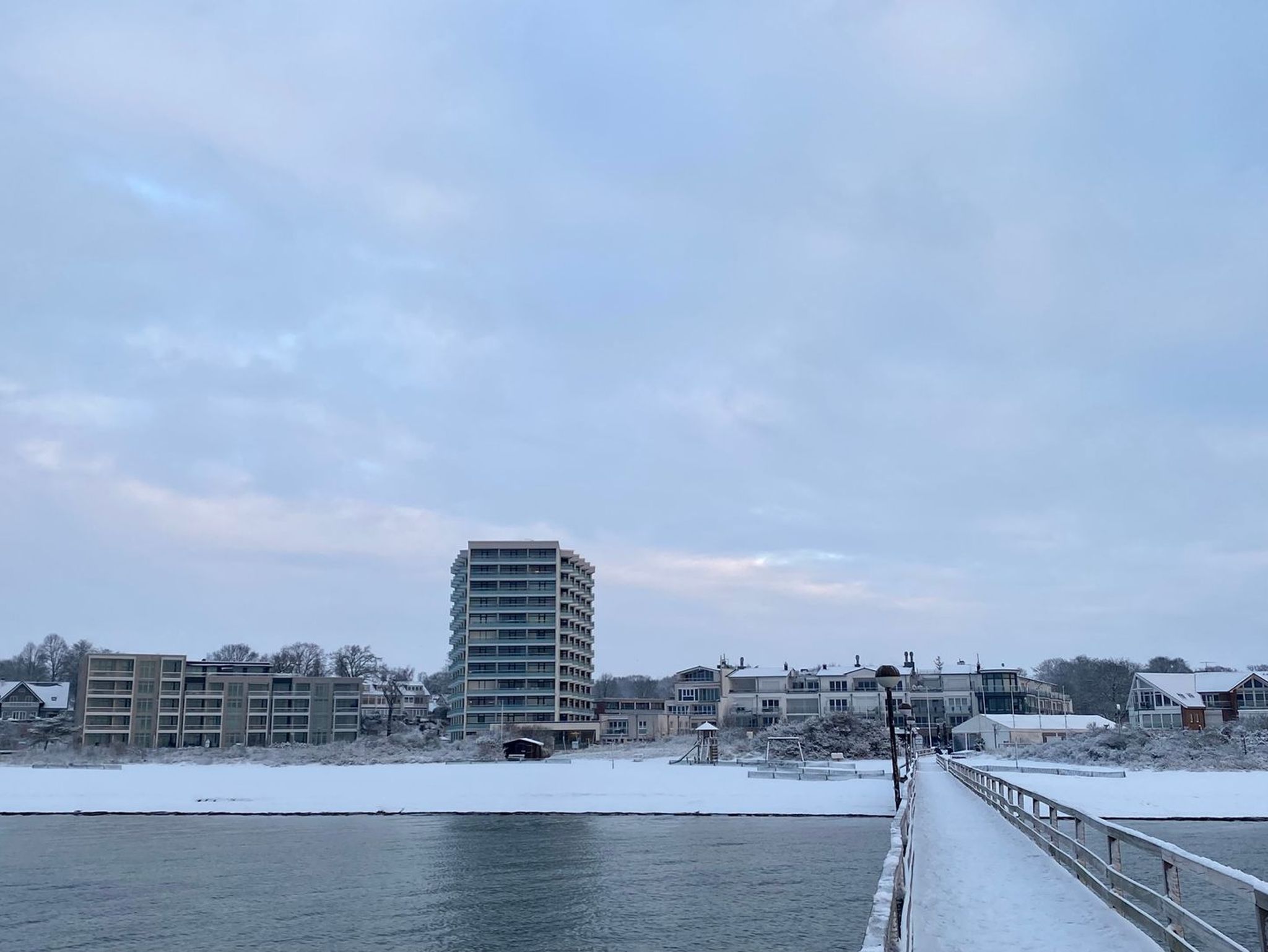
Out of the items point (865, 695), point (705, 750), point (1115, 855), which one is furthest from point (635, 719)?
point (1115, 855)

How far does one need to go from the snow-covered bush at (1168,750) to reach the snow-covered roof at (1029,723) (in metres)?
25.1

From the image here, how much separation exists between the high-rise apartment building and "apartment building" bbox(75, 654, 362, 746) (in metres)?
19.4

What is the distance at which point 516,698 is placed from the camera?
150 metres

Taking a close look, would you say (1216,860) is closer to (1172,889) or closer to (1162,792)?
(1172,889)

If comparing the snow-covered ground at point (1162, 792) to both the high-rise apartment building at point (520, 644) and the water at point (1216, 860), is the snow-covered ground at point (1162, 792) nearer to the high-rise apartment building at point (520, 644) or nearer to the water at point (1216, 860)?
the water at point (1216, 860)

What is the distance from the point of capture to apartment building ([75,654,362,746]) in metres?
149

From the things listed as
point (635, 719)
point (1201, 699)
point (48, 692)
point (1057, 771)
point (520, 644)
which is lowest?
point (1057, 771)

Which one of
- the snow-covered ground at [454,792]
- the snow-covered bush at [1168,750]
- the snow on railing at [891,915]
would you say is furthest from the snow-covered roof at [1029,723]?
the snow on railing at [891,915]

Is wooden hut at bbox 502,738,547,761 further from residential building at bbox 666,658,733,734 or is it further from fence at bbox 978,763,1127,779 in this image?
residential building at bbox 666,658,733,734

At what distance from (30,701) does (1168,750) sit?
174 m

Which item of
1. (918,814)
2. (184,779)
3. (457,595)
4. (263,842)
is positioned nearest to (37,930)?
(263,842)

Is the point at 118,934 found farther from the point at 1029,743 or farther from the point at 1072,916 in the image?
the point at 1029,743

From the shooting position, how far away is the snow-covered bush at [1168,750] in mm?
80000

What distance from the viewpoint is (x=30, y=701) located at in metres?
178
